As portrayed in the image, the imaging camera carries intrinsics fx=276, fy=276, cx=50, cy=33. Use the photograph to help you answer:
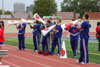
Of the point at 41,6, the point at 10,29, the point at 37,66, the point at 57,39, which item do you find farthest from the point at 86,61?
the point at 41,6

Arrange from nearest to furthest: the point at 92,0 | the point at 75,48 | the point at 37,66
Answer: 1. the point at 37,66
2. the point at 75,48
3. the point at 92,0

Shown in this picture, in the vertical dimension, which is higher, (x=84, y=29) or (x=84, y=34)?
(x=84, y=29)

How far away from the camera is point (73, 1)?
100750mm

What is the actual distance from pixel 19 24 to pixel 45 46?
2394 millimetres

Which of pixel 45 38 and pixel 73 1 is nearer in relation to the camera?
pixel 45 38

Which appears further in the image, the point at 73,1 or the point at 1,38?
the point at 73,1

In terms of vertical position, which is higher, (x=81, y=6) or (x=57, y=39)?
(x=81, y=6)

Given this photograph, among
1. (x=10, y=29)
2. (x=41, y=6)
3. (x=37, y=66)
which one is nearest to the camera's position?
(x=37, y=66)

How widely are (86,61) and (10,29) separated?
34891mm

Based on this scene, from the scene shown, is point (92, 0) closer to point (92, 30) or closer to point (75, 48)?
point (92, 30)

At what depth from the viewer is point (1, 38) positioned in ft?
39.4

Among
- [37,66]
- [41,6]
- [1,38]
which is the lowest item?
[37,66]

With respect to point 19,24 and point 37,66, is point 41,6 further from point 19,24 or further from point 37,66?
point 37,66

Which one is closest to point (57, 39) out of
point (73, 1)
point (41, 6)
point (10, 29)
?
point (10, 29)
